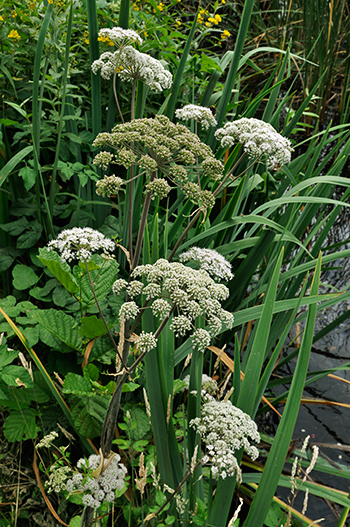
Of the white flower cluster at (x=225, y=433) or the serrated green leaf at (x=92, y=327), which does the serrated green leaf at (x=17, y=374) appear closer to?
the serrated green leaf at (x=92, y=327)

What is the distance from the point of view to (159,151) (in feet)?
3.41

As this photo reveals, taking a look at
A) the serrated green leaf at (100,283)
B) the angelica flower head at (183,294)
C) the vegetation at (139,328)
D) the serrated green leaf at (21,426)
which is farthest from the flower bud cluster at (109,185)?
the serrated green leaf at (21,426)

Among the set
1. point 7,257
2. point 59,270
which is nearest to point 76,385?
point 59,270

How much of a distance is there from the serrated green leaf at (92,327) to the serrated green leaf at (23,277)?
41 cm

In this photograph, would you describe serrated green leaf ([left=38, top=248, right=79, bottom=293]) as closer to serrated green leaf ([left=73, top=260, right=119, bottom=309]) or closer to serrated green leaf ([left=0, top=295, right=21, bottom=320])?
serrated green leaf ([left=73, top=260, right=119, bottom=309])

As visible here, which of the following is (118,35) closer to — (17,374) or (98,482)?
(17,374)

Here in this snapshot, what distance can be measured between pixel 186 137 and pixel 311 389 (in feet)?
5.46

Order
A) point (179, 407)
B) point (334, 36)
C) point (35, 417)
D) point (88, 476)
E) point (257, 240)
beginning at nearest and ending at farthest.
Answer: point (88, 476)
point (35, 417)
point (179, 407)
point (257, 240)
point (334, 36)

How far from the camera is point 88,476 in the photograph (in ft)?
3.31

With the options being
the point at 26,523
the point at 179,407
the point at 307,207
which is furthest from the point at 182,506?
the point at 307,207

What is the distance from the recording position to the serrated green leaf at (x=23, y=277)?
1.60m

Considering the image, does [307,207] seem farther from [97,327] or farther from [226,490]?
[226,490]

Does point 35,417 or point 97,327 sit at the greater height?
point 97,327

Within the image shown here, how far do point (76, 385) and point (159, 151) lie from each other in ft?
2.65
